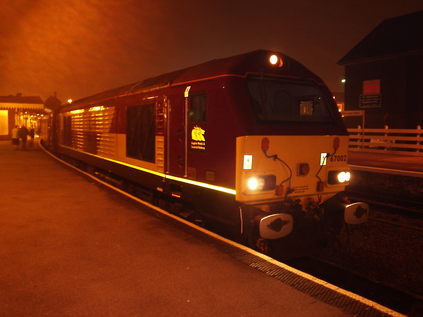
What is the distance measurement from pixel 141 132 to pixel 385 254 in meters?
5.17

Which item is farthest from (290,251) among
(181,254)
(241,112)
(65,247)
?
(65,247)

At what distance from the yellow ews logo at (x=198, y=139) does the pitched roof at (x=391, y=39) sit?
24785mm

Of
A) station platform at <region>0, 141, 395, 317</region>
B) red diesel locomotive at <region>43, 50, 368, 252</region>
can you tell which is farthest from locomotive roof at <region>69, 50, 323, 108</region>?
station platform at <region>0, 141, 395, 317</region>

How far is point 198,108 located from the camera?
6.14 metres

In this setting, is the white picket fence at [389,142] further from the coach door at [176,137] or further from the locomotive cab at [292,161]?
the coach door at [176,137]

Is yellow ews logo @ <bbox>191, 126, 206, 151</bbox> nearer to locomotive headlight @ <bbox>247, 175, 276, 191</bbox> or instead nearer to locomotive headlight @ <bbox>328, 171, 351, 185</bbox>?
locomotive headlight @ <bbox>247, 175, 276, 191</bbox>

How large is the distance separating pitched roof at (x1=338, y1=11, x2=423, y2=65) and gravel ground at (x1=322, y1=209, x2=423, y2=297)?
22.4 meters

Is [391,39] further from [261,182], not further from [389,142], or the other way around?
[261,182]

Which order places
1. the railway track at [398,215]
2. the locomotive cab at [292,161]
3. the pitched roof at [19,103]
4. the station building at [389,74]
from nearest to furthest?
1. the locomotive cab at [292,161]
2. the railway track at [398,215]
3. the station building at [389,74]
4. the pitched roof at [19,103]

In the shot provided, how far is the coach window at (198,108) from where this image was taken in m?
5.98

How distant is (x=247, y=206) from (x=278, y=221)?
0.45m

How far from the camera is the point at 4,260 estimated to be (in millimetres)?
5031

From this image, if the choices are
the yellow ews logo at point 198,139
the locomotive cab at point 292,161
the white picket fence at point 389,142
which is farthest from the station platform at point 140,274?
the white picket fence at point 389,142

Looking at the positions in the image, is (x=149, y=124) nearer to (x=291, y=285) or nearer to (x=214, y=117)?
(x=214, y=117)
